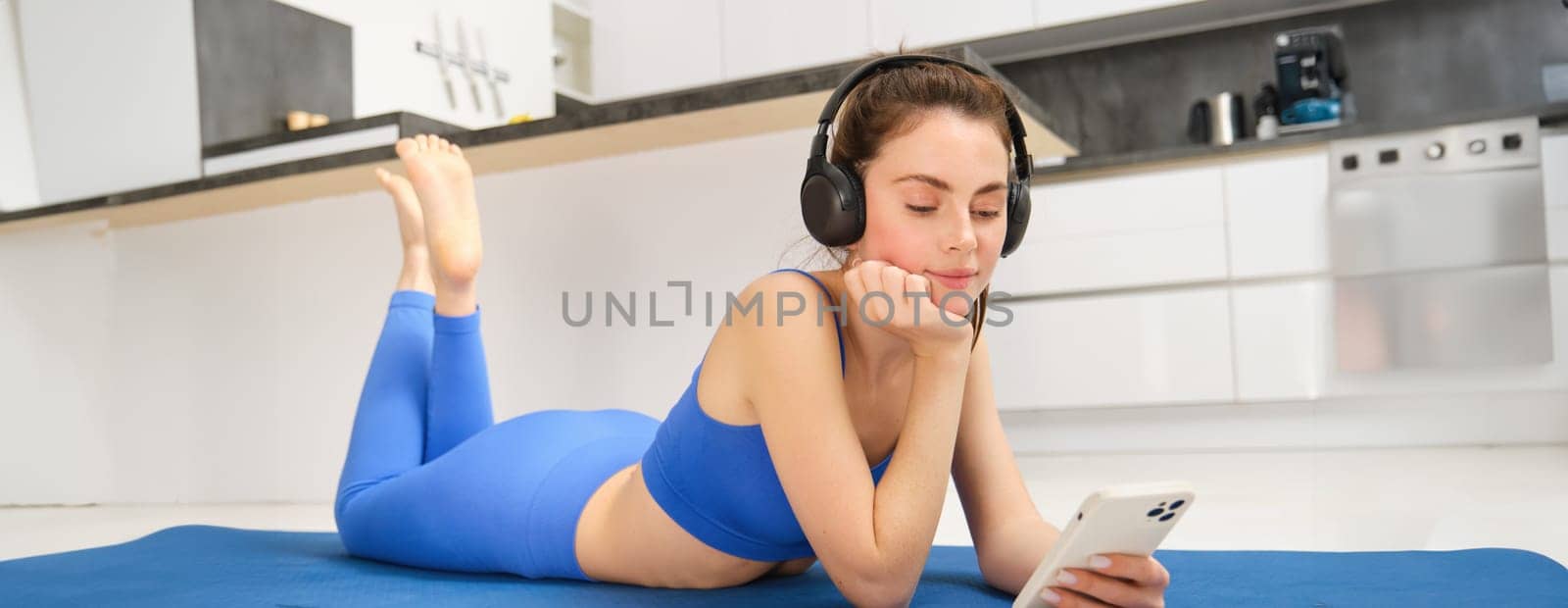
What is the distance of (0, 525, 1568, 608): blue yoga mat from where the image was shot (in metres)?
1.21

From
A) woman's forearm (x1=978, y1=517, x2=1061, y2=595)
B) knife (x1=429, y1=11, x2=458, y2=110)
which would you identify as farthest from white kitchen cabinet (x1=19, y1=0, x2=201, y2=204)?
woman's forearm (x1=978, y1=517, x2=1061, y2=595)

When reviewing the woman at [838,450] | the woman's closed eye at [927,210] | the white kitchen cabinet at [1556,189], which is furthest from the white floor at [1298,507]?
the woman's closed eye at [927,210]

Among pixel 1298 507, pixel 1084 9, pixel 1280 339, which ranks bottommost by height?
pixel 1298 507

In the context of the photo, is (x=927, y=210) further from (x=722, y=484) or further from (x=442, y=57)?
(x=442, y=57)

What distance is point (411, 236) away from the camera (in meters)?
2.12

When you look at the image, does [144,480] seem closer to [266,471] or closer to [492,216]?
[266,471]

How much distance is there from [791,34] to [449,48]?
1.47 meters

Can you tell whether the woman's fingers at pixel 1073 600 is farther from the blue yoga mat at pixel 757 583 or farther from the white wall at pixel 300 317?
the white wall at pixel 300 317

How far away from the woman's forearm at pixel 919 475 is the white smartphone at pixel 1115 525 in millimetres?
110

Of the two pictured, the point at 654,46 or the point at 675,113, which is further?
the point at 654,46

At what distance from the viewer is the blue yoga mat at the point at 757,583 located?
3.95 feet

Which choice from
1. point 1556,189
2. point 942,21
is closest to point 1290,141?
point 1556,189

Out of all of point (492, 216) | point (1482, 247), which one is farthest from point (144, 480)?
point (1482, 247)

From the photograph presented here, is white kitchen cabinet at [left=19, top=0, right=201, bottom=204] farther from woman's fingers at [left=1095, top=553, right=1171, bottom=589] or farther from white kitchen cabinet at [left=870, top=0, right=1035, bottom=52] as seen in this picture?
woman's fingers at [left=1095, top=553, right=1171, bottom=589]
